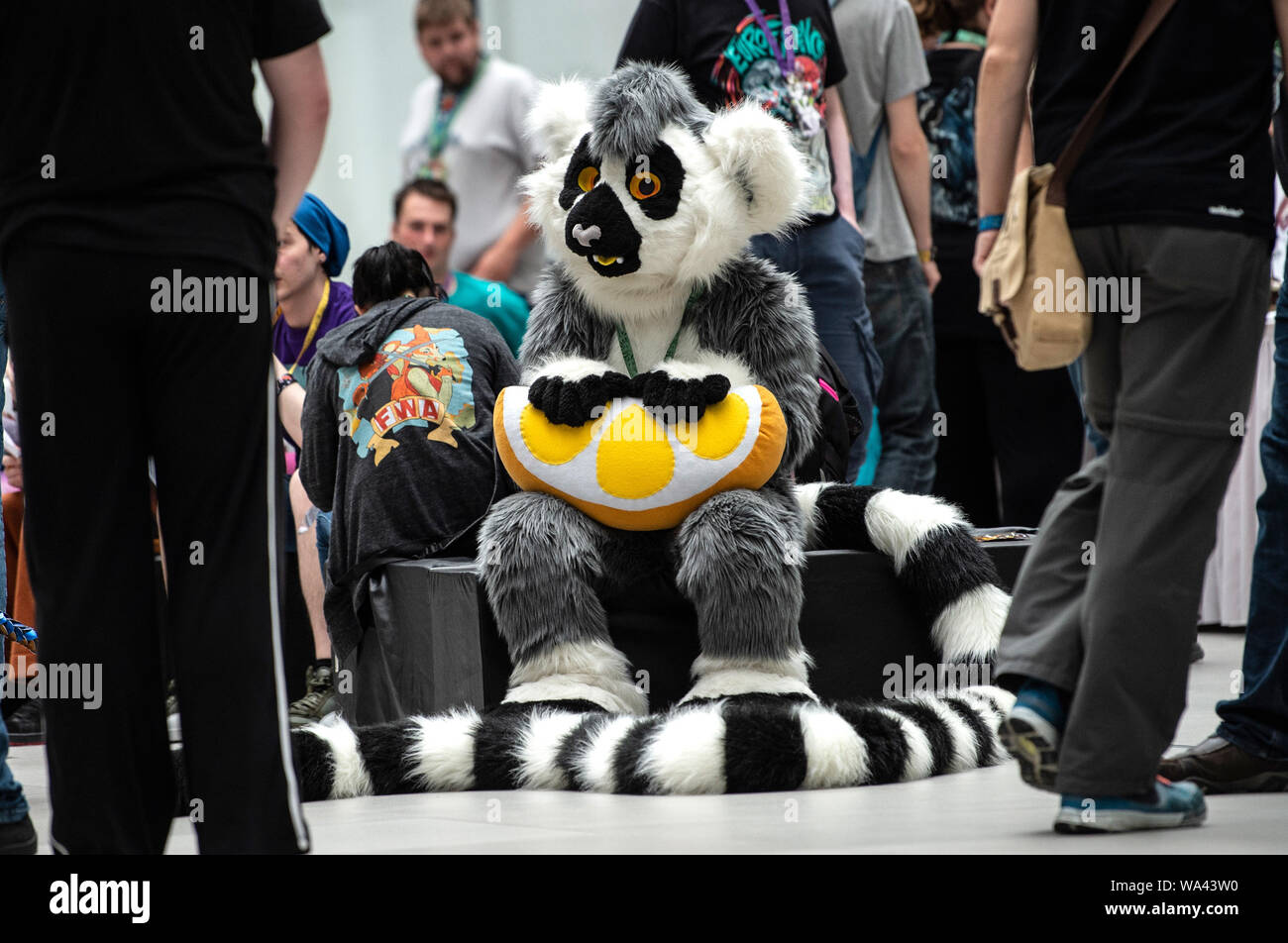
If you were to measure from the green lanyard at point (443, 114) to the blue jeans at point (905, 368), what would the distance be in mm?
1493

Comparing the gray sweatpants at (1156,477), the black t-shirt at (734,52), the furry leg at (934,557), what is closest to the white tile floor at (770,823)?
the gray sweatpants at (1156,477)

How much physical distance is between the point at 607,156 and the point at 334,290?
1.77 meters

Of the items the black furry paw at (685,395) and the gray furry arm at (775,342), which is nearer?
the black furry paw at (685,395)

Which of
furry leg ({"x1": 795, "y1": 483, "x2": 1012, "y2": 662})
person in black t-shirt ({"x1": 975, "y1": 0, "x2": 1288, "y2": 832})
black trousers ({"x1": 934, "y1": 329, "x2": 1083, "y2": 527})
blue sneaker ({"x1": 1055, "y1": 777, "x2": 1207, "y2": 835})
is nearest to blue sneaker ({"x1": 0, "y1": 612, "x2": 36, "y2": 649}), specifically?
furry leg ({"x1": 795, "y1": 483, "x2": 1012, "y2": 662})

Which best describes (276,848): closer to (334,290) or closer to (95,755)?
(95,755)

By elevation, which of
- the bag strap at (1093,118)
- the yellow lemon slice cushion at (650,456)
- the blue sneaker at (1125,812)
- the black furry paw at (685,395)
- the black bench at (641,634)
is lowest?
the blue sneaker at (1125,812)

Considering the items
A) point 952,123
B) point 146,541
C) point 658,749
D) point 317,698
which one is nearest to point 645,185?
point 658,749

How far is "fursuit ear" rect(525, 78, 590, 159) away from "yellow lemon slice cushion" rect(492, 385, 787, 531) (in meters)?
0.74

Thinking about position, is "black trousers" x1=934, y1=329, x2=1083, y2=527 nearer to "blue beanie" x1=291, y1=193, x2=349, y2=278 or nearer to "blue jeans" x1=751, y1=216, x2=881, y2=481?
"blue jeans" x1=751, y1=216, x2=881, y2=481

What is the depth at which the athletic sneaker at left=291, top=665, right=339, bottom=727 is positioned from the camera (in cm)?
499

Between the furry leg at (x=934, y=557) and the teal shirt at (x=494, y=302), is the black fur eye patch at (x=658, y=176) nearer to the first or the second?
the furry leg at (x=934, y=557)

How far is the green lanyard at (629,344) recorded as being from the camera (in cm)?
413

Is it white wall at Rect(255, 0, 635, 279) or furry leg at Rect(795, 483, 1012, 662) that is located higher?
white wall at Rect(255, 0, 635, 279)

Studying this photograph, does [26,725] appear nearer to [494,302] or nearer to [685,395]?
[494,302]
